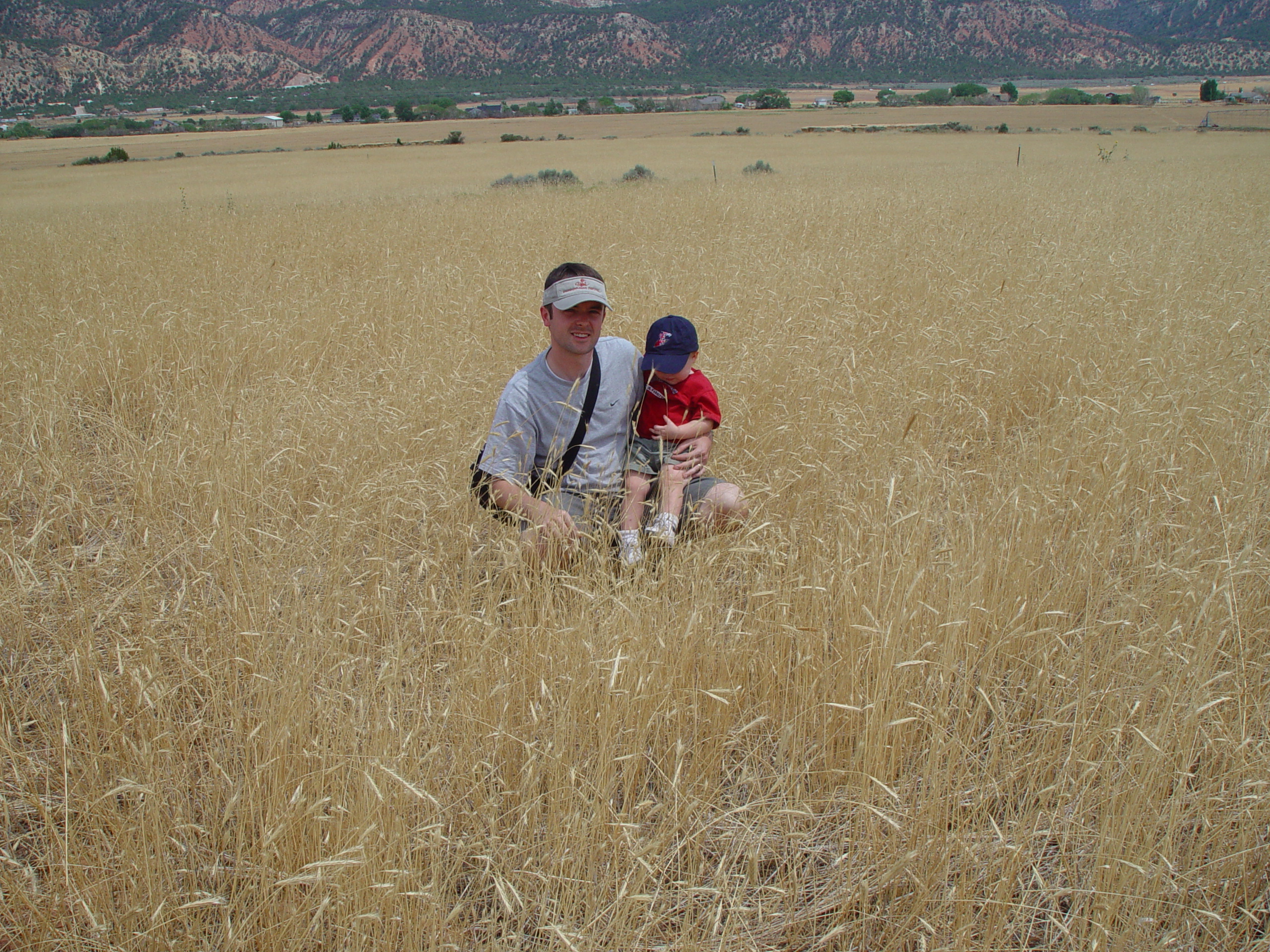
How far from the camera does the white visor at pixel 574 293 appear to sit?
288 cm

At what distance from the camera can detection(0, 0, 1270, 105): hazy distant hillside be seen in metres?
146

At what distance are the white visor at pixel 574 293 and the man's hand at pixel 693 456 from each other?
2.10ft

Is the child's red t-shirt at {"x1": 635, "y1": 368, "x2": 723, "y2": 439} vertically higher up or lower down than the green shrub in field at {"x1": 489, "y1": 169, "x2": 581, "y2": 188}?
lower down

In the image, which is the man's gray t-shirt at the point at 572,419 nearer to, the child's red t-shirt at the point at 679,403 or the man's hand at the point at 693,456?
the child's red t-shirt at the point at 679,403

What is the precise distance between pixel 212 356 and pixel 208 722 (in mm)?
4166


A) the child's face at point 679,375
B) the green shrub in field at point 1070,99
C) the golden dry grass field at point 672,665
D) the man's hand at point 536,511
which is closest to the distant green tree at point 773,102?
the green shrub in field at point 1070,99

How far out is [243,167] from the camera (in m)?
32.0

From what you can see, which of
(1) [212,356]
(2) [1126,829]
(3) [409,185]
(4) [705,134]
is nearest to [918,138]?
(4) [705,134]

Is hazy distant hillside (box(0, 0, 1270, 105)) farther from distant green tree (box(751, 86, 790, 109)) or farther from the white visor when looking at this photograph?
the white visor

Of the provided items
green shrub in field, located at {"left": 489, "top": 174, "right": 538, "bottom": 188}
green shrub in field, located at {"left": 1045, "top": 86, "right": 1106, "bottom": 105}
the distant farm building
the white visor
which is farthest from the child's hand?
the distant farm building

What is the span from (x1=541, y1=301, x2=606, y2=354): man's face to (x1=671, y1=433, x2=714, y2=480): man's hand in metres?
0.54

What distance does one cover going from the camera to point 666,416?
318 cm

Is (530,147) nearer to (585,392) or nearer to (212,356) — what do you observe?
(212,356)

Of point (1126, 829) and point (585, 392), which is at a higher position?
point (585, 392)
